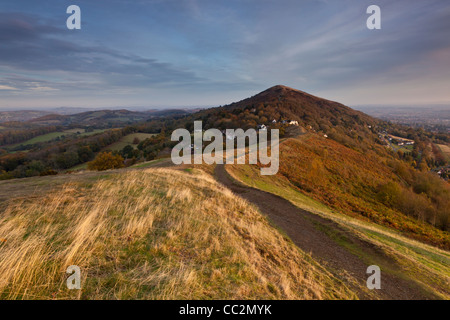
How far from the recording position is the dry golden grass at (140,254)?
3.43 metres

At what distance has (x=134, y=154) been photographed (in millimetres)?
65250

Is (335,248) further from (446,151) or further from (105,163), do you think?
(446,151)

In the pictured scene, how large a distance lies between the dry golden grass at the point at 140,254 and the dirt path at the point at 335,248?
3.25 feet

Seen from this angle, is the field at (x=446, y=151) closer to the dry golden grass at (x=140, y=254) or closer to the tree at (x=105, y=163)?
the dry golden grass at (x=140, y=254)

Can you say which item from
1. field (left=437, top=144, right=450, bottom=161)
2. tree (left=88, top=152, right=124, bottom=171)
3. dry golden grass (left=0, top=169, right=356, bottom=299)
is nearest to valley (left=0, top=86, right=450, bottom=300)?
dry golden grass (left=0, top=169, right=356, bottom=299)

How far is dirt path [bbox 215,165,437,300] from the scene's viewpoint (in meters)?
6.30

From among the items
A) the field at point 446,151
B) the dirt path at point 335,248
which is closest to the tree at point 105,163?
the dirt path at point 335,248

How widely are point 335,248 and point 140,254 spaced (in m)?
8.84

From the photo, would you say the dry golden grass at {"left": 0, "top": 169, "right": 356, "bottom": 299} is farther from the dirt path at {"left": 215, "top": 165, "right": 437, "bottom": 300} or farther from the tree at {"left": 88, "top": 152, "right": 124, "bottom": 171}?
the tree at {"left": 88, "top": 152, "right": 124, "bottom": 171}

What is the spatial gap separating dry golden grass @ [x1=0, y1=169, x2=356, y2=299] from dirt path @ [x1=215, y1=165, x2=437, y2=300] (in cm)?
99

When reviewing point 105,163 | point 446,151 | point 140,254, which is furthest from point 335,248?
point 446,151
